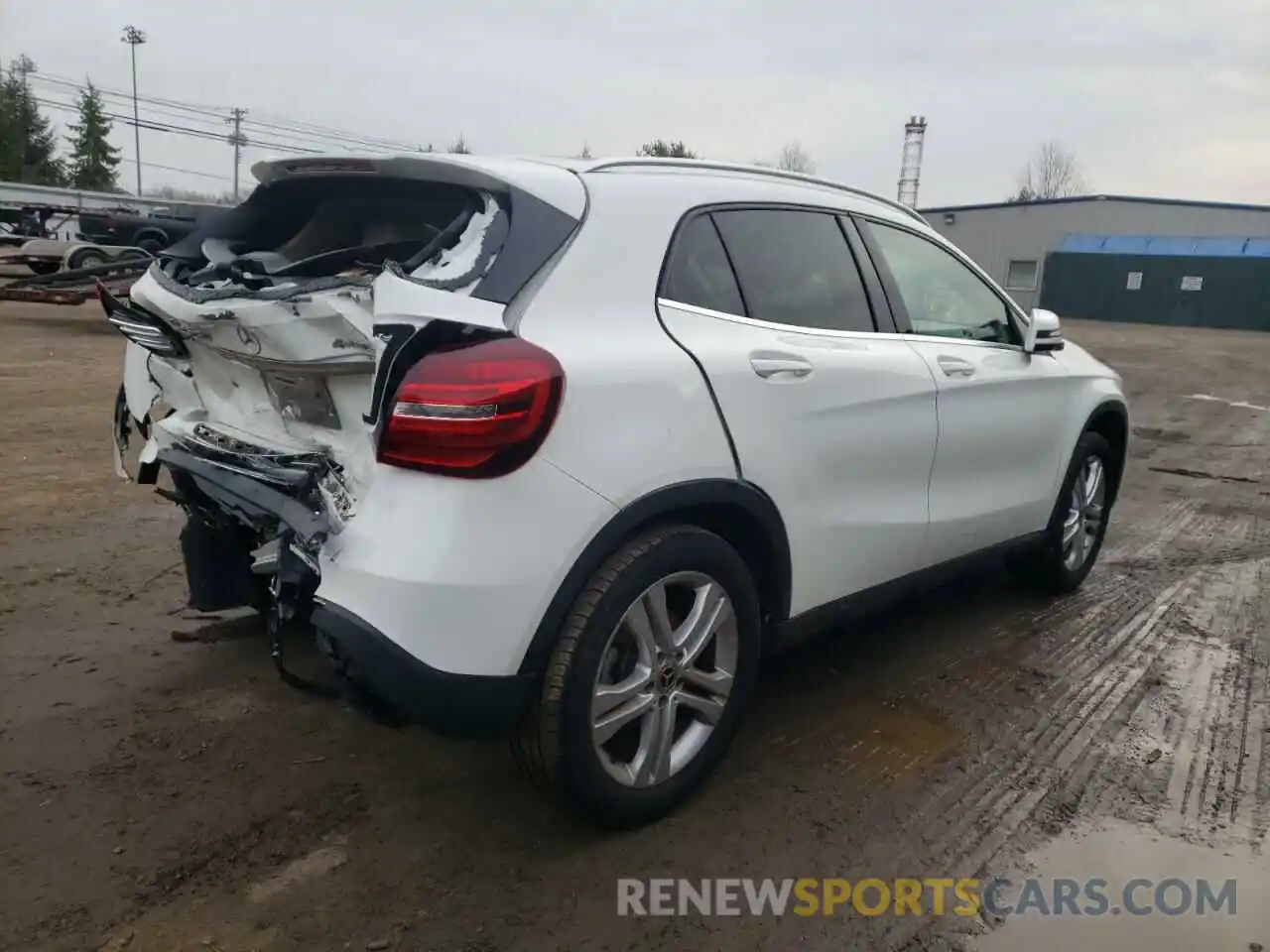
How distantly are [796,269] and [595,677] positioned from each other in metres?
1.53

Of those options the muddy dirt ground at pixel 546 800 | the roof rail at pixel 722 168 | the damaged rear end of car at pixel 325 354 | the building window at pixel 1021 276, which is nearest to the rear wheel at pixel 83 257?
the muddy dirt ground at pixel 546 800

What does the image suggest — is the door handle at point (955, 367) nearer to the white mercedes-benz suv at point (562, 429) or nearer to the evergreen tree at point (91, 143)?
the white mercedes-benz suv at point (562, 429)

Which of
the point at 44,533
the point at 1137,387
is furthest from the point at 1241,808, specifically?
the point at 1137,387

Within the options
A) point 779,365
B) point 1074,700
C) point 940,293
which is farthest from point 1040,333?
point 779,365

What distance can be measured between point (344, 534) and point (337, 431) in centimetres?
43

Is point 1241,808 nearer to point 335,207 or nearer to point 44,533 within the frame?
point 335,207

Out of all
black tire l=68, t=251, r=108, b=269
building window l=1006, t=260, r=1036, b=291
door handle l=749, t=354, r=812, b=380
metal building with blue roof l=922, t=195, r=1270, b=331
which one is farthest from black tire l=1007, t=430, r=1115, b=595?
building window l=1006, t=260, r=1036, b=291

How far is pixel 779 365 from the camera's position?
2.92 meters

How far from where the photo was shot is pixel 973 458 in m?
3.86

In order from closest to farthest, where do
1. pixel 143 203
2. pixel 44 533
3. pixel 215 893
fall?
pixel 215 893 → pixel 44 533 → pixel 143 203

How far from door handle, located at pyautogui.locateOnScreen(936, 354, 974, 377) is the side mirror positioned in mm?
550

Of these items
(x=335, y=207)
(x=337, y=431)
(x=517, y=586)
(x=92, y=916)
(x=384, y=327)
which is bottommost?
(x=92, y=916)

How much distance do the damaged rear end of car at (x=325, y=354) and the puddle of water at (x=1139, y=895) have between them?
1.80 m

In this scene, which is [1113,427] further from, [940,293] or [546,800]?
[546,800]
